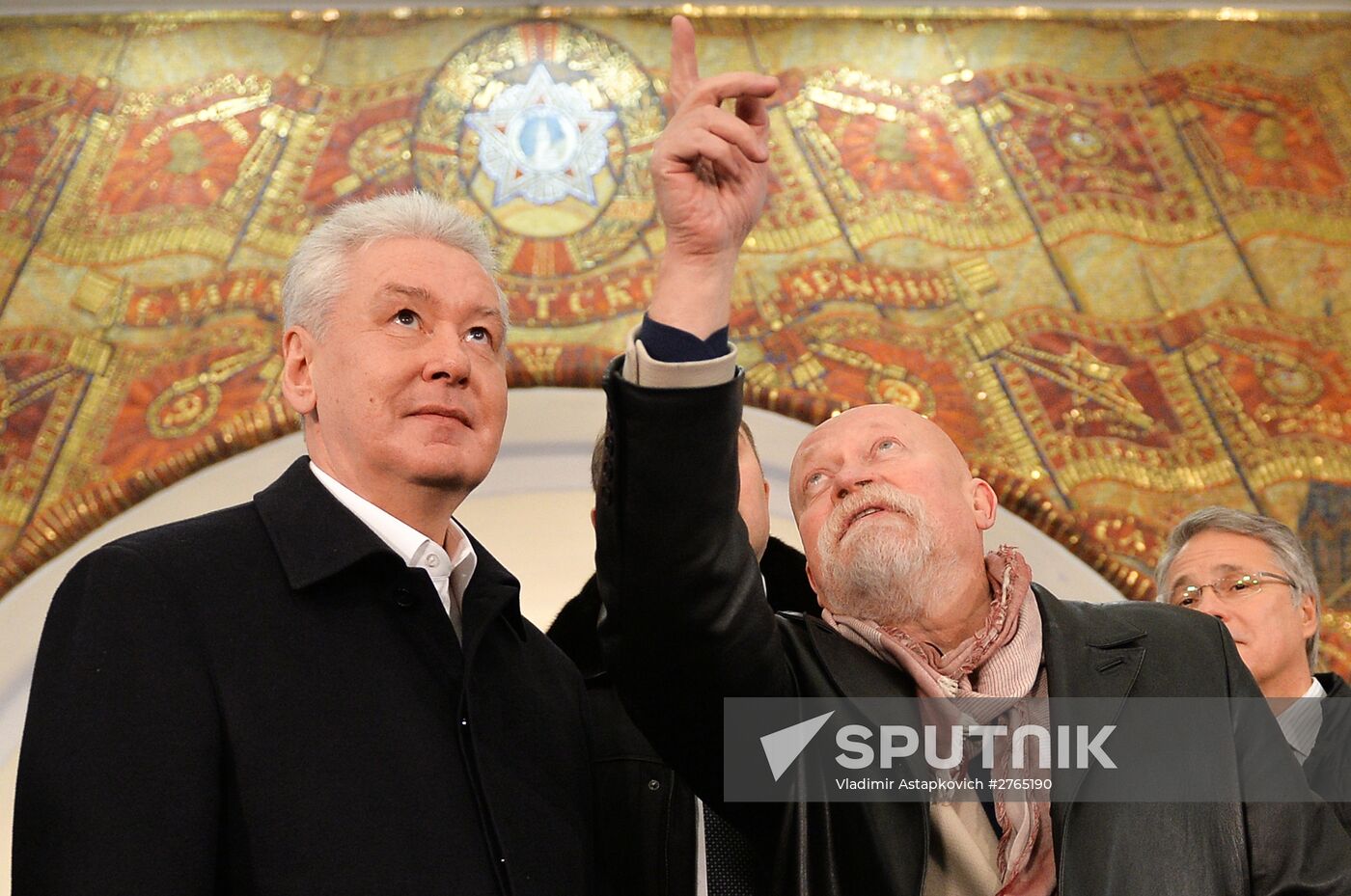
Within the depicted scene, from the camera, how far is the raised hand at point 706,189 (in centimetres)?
238

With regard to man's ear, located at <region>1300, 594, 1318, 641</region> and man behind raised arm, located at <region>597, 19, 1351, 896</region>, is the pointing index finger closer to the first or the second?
man behind raised arm, located at <region>597, 19, 1351, 896</region>

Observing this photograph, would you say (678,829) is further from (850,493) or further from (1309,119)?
(1309,119)

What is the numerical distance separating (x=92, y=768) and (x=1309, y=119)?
684cm

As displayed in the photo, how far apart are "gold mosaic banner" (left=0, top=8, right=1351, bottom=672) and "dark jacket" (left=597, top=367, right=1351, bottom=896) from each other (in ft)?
12.4

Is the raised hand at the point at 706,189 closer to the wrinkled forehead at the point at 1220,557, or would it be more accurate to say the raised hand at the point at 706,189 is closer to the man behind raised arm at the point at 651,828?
the man behind raised arm at the point at 651,828

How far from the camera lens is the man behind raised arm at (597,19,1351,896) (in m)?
2.40

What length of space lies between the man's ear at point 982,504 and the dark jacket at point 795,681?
343 mm

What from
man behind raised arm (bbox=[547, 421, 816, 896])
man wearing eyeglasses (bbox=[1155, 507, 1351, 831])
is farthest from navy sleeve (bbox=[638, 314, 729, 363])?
man wearing eyeglasses (bbox=[1155, 507, 1351, 831])

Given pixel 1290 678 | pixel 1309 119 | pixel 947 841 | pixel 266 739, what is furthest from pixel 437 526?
pixel 1309 119

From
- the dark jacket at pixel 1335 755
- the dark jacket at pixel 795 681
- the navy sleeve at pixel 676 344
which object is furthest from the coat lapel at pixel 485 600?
the dark jacket at pixel 1335 755

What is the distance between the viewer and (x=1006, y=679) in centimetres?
277

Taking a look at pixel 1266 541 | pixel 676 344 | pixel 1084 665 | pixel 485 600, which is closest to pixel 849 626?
pixel 1084 665

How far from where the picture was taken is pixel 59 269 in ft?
22.6

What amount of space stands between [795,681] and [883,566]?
0.30 meters
